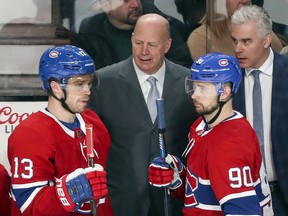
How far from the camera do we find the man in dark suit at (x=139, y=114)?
3.97 meters

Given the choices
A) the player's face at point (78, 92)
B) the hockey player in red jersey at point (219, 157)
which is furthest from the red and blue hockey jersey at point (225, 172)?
the player's face at point (78, 92)

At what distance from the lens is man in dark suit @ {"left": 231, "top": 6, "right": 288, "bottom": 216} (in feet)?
12.5

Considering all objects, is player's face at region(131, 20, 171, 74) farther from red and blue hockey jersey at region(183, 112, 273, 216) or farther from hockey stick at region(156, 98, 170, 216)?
red and blue hockey jersey at region(183, 112, 273, 216)

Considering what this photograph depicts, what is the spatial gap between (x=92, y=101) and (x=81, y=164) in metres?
0.65

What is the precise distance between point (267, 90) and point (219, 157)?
776 mm

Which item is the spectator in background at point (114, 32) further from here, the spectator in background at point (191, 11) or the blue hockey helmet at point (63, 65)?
the blue hockey helmet at point (63, 65)

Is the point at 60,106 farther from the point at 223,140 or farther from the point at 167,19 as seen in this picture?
the point at 167,19

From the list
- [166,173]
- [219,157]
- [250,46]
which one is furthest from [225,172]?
[250,46]

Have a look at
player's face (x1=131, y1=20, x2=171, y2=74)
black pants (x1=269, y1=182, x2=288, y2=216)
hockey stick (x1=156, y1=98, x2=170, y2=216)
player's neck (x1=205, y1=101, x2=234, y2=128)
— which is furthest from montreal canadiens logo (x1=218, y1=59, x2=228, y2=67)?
black pants (x1=269, y1=182, x2=288, y2=216)

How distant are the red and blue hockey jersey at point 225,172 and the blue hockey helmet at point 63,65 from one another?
20.9 inches

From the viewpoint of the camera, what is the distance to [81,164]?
3.38m

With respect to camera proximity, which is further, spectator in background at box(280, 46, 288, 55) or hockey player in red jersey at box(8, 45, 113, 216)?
spectator in background at box(280, 46, 288, 55)

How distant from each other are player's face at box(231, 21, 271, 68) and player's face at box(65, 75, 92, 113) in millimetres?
799

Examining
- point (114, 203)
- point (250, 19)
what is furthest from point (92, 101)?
point (250, 19)
